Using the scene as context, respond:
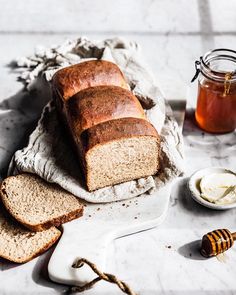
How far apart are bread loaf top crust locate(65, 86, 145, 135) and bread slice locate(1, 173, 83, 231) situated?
0.88 ft

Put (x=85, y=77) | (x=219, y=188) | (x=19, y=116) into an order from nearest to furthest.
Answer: (x=219, y=188), (x=85, y=77), (x=19, y=116)

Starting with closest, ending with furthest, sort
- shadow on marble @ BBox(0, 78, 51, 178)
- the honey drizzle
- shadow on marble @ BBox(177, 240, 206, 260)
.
Answer: shadow on marble @ BBox(177, 240, 206, 260), the honey drizzle, shadow on marble @ BBox(0, 78, 51, 178)

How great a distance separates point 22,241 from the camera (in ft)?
8.13

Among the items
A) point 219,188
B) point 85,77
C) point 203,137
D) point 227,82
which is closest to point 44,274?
point 219,188

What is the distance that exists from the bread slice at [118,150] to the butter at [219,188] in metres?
0.23

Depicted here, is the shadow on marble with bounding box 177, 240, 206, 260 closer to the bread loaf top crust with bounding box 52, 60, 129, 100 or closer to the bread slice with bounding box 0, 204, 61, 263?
the bread slice with bounding box 0, 204, 61, 263

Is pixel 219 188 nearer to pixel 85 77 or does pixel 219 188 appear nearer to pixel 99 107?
pixel 99 107

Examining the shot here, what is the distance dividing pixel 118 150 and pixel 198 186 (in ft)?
1.25

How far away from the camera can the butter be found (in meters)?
2.63

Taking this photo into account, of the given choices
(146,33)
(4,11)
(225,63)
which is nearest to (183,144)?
(225,63)

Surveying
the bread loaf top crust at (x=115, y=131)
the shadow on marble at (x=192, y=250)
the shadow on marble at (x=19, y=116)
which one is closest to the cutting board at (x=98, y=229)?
the shadow on marble at (x=192, y=250)

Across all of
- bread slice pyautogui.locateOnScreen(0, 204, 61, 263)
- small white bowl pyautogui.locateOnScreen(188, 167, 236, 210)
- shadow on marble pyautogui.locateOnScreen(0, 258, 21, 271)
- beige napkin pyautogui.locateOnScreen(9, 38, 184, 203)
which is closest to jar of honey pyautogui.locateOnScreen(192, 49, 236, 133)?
beige napkin pyautogui.locateOnScreen(9, 38, 184, 203)

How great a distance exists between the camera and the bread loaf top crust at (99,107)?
2686mm

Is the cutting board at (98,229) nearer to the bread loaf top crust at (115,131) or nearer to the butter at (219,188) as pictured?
the butter at (219,188)
